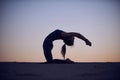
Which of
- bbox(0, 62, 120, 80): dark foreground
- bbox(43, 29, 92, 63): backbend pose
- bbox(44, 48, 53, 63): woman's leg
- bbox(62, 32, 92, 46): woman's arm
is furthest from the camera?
bbox(44, 48, 53, 63): woman's leg

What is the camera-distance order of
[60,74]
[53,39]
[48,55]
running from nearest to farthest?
[60,74]
[48,55]
[53,39]

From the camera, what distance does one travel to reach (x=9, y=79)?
484 centimetres

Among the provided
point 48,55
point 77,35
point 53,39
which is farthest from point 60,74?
point 53,39

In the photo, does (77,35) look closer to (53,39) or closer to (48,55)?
(53,39)

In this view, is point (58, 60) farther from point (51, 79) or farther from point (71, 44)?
point (51, 79)

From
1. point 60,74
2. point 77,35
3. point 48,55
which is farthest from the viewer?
point 48,55

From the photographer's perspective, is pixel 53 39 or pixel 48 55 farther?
pixel 53 39

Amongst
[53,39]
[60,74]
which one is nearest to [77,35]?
[53,39]

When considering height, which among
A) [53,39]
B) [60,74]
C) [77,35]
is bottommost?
[60,74]

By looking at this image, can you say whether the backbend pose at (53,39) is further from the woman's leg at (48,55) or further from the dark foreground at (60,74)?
the dark foreground at (60,74)

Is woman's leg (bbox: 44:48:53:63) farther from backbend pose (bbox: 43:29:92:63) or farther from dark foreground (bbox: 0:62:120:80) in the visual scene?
dark foreground (bbox: 0:62:120:80)

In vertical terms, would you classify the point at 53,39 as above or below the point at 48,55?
above

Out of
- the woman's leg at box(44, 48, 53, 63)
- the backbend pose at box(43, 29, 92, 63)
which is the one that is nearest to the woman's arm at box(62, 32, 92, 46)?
the backbend pose at box(43, 29, 92, 63)

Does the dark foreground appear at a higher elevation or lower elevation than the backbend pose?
lower
